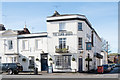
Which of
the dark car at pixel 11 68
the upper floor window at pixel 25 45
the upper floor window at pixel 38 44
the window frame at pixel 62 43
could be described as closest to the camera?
the dark car at pixel 11 68

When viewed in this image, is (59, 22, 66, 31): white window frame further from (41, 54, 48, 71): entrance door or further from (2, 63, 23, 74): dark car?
(2, 63, 23, 74): dark car

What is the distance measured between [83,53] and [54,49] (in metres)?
4.83

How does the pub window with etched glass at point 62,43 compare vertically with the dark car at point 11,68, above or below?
above

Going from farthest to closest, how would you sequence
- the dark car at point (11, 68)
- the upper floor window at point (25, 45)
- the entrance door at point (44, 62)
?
the upper floor window at point (25, 45), the entrance door at point (44, 62), the dark car at point (11, 68)

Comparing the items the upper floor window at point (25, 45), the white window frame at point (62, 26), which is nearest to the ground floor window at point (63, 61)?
the white window frame at point (62, 26)

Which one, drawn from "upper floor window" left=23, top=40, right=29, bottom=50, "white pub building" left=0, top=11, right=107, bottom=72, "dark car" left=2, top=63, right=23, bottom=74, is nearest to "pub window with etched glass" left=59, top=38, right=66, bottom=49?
"white pub building" left=0, top=11, right=107, bottom=72

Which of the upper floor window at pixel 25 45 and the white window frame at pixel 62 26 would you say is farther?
the upper floor window at pixel 25 45

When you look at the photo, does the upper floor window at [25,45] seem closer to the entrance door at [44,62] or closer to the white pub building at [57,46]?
the white pub building at [57,46]

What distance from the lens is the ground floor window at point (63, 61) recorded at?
2954cm

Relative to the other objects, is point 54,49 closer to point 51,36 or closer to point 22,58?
point 51,36

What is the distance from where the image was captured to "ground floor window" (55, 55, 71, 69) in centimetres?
2954

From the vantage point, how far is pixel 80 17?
2994 centimetres

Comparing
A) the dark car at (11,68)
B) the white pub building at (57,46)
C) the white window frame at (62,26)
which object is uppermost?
the white window frame at (62,26)

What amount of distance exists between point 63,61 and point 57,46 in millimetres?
2654
